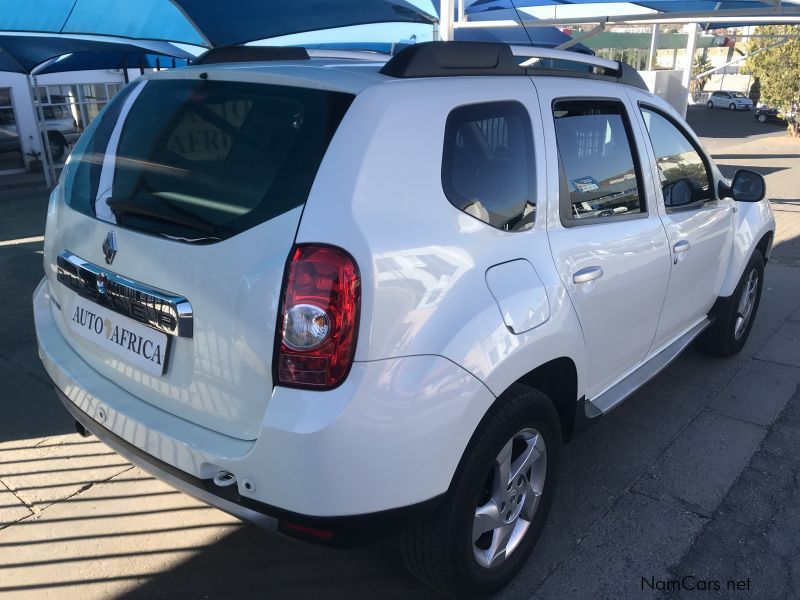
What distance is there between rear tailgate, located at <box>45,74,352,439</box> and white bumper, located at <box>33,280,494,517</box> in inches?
3.2

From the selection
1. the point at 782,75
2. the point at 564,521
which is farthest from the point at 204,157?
the point at 782,75

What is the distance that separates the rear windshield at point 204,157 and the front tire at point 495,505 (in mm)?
997

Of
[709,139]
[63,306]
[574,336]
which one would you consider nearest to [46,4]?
[63,306]

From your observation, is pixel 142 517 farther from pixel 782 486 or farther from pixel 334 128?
pixel 782 486

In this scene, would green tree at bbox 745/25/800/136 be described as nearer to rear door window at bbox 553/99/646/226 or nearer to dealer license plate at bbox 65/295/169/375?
rear door window at bbox 553/99/646/226

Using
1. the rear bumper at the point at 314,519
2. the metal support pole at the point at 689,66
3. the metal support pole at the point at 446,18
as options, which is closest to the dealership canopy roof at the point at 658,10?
the metal support pole at the point at 446,18

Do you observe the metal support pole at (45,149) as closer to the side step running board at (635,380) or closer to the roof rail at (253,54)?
the roof rail at (253,54)

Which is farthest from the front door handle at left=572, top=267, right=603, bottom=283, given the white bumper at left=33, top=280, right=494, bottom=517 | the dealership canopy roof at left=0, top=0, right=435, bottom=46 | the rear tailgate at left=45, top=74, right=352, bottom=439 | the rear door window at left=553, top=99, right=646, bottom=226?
the dealership canopy roof at left=0, top=0, right=435, bottom=46

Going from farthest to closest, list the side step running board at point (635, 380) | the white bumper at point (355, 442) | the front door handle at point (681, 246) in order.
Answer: the front door handle at point (681, 246) → the side step running board at point (635, 380) → the white bumper at point (355, 442)

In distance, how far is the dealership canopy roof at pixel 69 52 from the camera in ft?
31.6

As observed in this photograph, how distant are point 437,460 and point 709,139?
26.0 meters

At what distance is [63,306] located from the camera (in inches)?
101

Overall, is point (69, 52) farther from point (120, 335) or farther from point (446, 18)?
point (120, 335)

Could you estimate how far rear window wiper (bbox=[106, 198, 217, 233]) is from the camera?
202 cm
